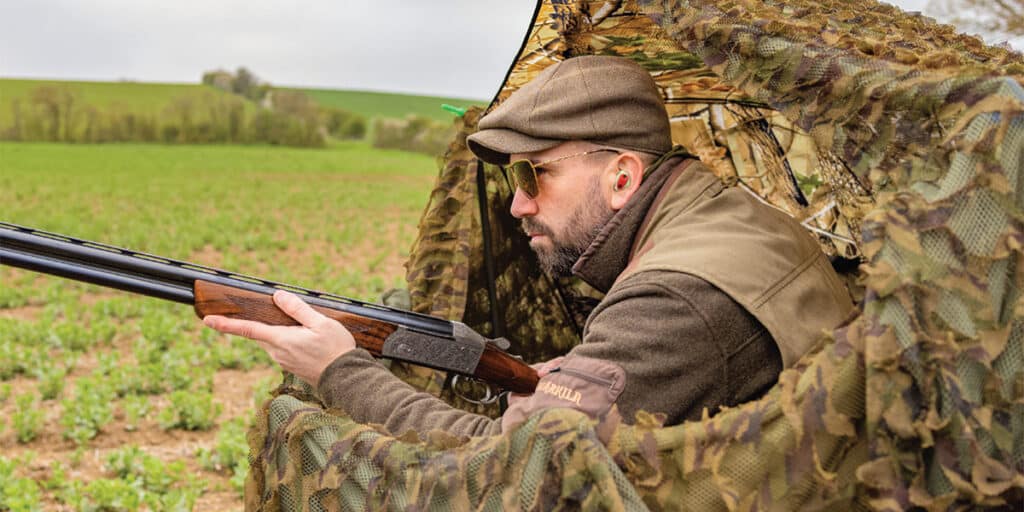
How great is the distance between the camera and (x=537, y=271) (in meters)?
4.68

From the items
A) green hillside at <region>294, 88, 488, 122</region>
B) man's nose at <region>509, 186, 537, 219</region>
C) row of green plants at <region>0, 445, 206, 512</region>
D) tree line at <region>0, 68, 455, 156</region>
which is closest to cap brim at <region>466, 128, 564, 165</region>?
man's nose at <region>509, 186, 537, 219</region>

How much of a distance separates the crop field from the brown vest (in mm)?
3903

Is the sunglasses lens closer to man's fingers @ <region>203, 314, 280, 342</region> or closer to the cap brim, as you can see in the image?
the cap brim

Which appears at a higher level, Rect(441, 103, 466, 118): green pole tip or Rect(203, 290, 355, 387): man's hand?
Rect(441, 103, 466, 118): green pole tip

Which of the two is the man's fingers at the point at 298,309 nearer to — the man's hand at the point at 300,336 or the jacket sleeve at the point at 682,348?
the man's hand at the point at 300,336

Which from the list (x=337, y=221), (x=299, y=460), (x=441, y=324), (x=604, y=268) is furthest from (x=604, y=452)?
(x=337, y=221)

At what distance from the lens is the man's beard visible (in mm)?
3164

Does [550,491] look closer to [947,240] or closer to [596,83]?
[947,240]

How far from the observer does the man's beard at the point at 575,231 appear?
3.16 metres

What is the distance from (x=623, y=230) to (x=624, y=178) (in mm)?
238

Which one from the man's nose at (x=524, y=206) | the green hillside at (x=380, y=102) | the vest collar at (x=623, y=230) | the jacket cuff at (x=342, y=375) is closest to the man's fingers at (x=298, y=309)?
the jacket cuff at (x=342, y=375)

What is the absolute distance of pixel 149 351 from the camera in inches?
370

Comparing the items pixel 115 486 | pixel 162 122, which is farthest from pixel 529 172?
pixel 162 122

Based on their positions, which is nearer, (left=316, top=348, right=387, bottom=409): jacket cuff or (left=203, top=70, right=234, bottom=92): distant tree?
(left=316, top=348, right=387, bottom=409): jacket cuff
